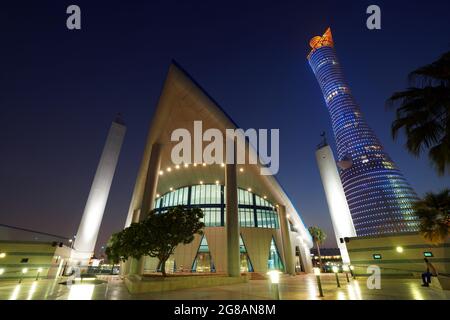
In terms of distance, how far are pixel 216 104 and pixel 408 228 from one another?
16406cm

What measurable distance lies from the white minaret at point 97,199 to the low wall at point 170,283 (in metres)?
32.2

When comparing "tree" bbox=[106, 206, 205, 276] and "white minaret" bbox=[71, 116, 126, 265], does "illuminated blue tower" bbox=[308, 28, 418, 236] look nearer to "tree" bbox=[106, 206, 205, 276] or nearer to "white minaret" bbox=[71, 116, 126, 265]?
"white minaret" bbox=[71, 116, 126, 265]

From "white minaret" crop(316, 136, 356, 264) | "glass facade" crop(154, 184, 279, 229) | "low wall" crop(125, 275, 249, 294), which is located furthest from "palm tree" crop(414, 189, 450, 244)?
"glass facade" crop(154, 184, 279, 229)

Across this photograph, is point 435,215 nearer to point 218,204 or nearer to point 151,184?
point 151,184

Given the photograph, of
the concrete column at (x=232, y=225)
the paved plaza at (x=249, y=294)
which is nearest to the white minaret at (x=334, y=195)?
the concrete column at (x=232, y=225)

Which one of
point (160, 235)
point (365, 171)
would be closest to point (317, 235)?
point (160, 235)

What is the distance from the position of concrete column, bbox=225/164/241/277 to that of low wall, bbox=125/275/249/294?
140 centimetres

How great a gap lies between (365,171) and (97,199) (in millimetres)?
165201

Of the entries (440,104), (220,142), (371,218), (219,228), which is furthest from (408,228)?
(440,104)

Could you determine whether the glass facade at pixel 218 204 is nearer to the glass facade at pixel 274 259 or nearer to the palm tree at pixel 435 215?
the glass facade at pixel 274 259

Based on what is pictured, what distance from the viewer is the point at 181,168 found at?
Answer: 3428cm
